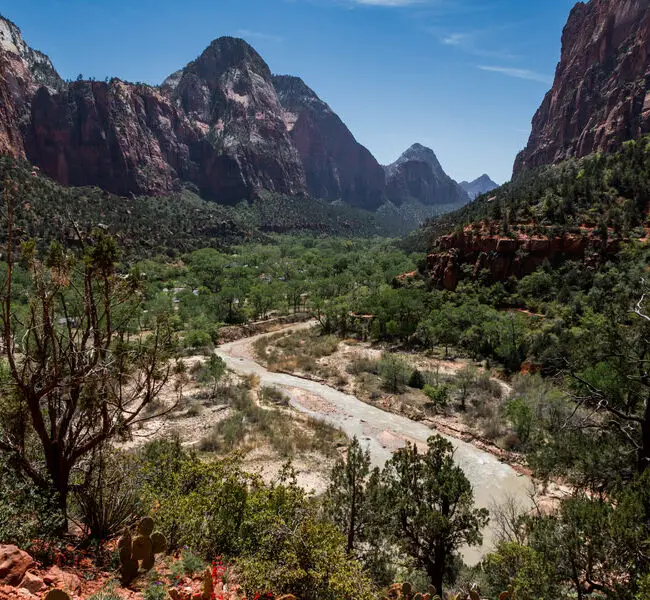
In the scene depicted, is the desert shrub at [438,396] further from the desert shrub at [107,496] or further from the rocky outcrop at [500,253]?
the rocky outcrop at [500,253]

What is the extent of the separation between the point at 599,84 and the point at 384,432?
112379 mm

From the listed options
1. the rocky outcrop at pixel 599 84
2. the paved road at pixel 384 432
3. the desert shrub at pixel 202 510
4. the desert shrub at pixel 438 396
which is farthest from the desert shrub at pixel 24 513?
the rocky outcrop at pixel 599 84

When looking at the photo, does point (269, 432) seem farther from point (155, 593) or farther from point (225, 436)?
point (155, 593)

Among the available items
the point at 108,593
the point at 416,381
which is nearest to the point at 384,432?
the point at 416,381

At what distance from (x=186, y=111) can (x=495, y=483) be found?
185158mm

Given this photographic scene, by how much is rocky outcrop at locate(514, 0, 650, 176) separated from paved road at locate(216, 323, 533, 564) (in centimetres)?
7939

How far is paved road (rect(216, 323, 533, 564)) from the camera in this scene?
688 inches

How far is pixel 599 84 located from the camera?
9750 centimetres

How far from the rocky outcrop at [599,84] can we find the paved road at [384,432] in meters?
79.4

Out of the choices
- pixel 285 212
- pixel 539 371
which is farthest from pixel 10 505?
pixel 285 212

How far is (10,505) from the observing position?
A: 599 centimetres

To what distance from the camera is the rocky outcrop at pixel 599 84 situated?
262 feet

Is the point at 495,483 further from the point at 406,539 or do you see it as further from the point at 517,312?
the point at 517,312

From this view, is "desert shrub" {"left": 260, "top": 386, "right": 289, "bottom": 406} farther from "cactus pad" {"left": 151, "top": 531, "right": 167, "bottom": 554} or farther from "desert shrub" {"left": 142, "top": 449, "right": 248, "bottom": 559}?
"cactus pad" {"left": 151, "top": 531, "right": 167, "bottom": 554}
